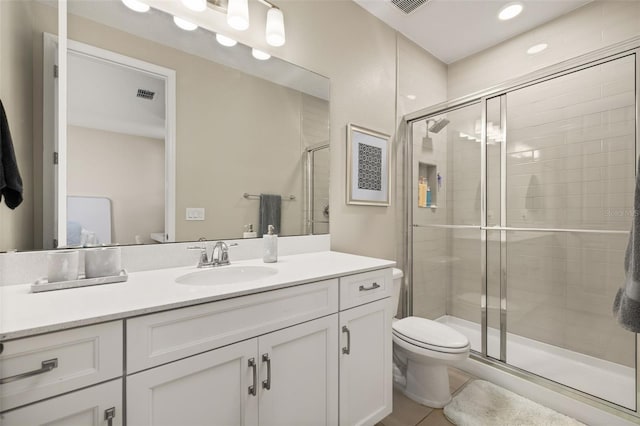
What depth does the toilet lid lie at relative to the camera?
1.53 meters

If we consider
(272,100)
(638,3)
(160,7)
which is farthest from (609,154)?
(160,7)

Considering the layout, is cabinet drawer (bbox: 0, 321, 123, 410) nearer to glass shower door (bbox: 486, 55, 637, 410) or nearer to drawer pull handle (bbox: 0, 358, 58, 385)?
drawer pull handle (bbox: 0, 358, 58, 385)

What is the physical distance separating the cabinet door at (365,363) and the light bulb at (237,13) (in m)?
1.51

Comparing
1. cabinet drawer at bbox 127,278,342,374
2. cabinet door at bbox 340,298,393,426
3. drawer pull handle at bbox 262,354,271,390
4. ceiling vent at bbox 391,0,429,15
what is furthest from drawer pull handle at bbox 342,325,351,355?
ceiling vent at bbox 391,0,429,15

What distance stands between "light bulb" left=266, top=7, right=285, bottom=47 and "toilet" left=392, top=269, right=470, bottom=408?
1605 mm

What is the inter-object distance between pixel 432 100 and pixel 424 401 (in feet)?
8.17

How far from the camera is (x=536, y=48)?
7.29 feet

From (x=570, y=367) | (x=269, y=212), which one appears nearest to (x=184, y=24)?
(x=269, y=212)

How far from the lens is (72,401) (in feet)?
2.14

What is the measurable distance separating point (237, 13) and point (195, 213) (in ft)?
3.37

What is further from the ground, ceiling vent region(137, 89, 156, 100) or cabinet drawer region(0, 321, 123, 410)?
ceiling vent region(137, 89, 156, 100)

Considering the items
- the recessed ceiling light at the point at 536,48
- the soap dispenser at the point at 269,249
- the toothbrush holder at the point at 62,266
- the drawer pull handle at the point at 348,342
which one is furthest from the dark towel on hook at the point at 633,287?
the recessed ceiling light at the point at 536,48

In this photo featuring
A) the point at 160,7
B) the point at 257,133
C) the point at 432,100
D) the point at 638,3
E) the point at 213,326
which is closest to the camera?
the point at 213,326

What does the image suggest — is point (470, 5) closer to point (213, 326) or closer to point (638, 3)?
point (638, 3)
